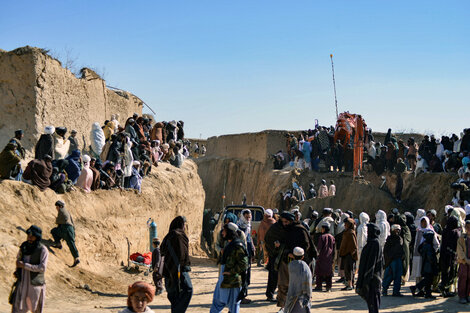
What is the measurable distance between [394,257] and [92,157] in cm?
866

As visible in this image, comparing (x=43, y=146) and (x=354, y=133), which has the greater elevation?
(x=354, y=133)

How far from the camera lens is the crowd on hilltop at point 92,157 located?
1351cm

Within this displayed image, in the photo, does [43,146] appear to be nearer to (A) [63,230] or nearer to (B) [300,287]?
(A) [63,230]

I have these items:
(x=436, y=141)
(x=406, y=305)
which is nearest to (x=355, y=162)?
(x=436, y=141)

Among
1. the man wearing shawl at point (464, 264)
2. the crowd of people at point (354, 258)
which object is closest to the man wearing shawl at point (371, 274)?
the crowd of people at point (354, 258)

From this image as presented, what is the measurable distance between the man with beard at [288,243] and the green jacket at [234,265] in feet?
4.52

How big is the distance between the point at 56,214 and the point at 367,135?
17.5 meters

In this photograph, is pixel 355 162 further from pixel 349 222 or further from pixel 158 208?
Result: pixel 349 222

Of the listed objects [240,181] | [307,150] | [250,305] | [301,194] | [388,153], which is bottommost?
[250,305]

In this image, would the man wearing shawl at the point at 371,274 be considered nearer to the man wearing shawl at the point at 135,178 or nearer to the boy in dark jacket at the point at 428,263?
the boy in dark jacket at the point at 428,263

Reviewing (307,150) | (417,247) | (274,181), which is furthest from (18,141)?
(274,181)

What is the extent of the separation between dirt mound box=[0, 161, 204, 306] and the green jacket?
3.61 metres

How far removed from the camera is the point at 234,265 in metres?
9.22

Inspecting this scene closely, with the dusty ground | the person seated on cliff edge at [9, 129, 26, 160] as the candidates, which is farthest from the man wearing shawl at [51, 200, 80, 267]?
the person seated on cliff edge at [9, 129, 26, 160]
